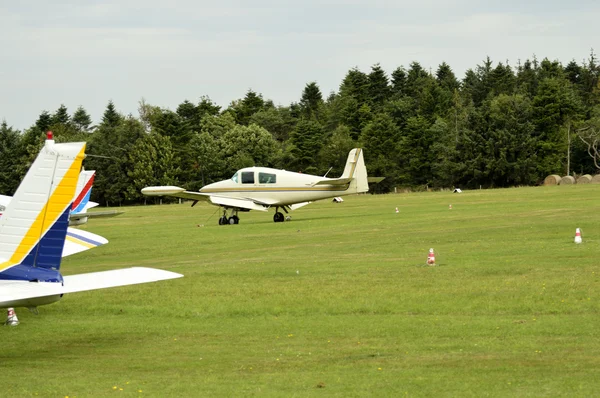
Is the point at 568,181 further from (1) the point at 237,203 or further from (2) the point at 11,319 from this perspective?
(2) the point at 11,319

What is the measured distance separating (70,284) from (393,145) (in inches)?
3338

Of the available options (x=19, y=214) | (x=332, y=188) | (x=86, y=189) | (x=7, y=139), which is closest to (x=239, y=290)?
(x=19, y=214)

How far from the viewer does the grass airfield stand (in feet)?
30.8

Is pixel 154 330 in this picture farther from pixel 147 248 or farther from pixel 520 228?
pixel 520 228

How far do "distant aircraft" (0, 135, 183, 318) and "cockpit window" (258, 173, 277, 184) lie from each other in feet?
96.1

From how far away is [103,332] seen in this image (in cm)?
1290

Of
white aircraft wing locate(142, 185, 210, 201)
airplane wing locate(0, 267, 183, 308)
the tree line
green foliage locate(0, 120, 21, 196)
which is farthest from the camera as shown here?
green foliage locate(0, 120, 21, 196)

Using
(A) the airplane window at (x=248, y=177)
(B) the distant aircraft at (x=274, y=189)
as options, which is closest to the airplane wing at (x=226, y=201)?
(B) the distant aircraft at (x=274, y=189)

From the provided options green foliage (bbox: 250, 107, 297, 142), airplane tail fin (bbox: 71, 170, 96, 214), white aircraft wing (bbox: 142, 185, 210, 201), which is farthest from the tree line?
airplane tail fin (bbox: 71, 170, 96, 214)

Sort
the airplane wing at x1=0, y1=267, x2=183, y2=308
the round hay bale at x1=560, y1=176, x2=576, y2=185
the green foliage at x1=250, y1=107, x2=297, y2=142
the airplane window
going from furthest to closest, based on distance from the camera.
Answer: the green foliage at x1=250, y1=107, x2=297, y2=142 < the round hay bale at x1=560, y1=176, x2=576, y2=185 < the airplane window < the airplane wing at x1=0, y1=267, x2=183, y2=308

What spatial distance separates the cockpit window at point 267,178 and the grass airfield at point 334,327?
51.7ft

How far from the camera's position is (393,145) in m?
93.9

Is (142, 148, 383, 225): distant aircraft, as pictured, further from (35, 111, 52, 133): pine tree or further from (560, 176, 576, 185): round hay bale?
(35, 111, 52, 133): pine tree

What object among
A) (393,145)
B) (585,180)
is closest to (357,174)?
(585,180)
